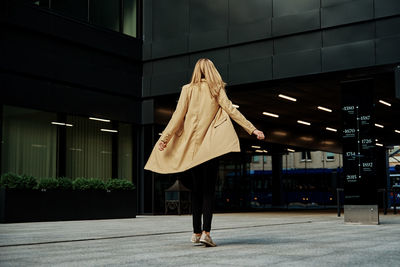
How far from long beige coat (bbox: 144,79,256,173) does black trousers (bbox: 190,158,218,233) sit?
133mm

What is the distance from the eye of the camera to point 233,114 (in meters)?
5.82

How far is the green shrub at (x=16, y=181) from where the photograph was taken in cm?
1210

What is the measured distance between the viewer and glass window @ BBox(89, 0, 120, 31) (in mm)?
16984

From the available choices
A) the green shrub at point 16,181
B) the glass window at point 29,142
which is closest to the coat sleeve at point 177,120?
the green shrub at point 16,181

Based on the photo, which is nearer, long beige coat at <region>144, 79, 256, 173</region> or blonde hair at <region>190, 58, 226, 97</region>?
long beige coat at <region>144, 79, 256, 173</region>

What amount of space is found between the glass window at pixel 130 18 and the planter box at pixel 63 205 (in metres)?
6.07

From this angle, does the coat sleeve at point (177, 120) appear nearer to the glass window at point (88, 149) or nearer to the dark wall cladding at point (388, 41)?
the dark wall cladding at point (388, 41)

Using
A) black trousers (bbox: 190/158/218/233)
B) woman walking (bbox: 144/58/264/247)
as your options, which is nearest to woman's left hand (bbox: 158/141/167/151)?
woman walking (bbox: 144/58/264/247)

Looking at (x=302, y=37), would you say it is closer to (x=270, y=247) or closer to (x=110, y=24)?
(x=110, y=24)

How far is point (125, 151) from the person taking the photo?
714 inches

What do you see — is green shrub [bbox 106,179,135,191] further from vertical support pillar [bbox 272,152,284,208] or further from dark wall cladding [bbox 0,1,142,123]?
vertical support pillar [bbox 272,152,284,208]

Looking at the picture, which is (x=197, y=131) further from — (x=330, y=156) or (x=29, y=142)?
(x=330, y=156)

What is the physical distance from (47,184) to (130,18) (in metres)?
7.71

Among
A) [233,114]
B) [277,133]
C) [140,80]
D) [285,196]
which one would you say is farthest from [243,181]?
[233,114]
